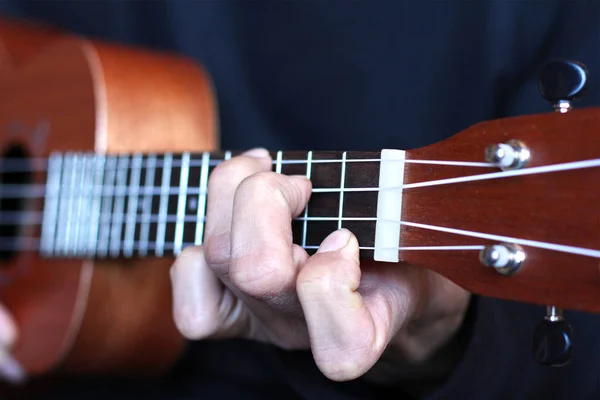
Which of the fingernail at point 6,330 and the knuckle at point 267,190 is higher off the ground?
the knuckle at point 267,190

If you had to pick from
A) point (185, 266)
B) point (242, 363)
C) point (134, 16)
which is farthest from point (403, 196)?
point (134, 16)

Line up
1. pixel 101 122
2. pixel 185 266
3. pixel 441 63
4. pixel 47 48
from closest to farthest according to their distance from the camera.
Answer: pixel 185 266 → pixel 441 63 → pixel 101 122 → pixel 47 48

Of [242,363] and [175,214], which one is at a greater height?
[175,214]

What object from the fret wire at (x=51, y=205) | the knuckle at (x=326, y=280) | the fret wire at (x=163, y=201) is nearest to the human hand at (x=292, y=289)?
the knuckle at (x=326, y=280)

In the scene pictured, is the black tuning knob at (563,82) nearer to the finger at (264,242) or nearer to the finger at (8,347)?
the finger at (264,242)

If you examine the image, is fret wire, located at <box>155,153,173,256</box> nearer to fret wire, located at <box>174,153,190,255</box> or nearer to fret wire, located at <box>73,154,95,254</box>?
fret wire, located at <box>174,153,190,255</box>

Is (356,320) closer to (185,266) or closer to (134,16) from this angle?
(185,266)

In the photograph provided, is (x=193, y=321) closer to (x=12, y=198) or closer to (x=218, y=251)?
(x=218, y=251)
